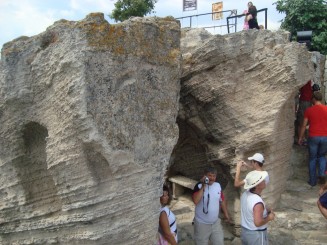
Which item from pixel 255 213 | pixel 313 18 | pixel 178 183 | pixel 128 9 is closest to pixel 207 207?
pixel 255 213

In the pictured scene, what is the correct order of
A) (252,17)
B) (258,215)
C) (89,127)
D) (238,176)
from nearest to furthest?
(89,127), (258,215), (238,176), (252,17)

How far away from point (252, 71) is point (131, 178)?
3.25 metres

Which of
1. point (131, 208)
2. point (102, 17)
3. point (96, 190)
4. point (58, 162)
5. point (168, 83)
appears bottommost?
point (131, 208)

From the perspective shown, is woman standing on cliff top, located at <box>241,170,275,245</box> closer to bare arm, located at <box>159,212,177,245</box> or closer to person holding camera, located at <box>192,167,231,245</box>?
person holding camera, located at <box>192,167,231,245</box>

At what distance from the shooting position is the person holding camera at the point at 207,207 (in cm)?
564

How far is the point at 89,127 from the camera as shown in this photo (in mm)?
4234

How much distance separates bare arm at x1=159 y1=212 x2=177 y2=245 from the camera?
509cm

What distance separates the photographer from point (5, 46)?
4719 millimetres

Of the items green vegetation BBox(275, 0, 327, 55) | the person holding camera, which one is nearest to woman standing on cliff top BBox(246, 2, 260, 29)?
the person holding camera

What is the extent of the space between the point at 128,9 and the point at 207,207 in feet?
Answer: 57.9

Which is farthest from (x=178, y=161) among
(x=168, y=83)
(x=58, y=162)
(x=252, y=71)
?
(x=58, y=162)

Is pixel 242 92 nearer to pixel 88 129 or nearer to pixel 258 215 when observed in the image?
pixel 258 215

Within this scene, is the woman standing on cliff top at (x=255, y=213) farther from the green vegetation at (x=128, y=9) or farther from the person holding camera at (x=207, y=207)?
the green vegetation at (x=128, y=9)

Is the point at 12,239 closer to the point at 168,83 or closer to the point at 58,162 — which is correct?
the point at 58,162
